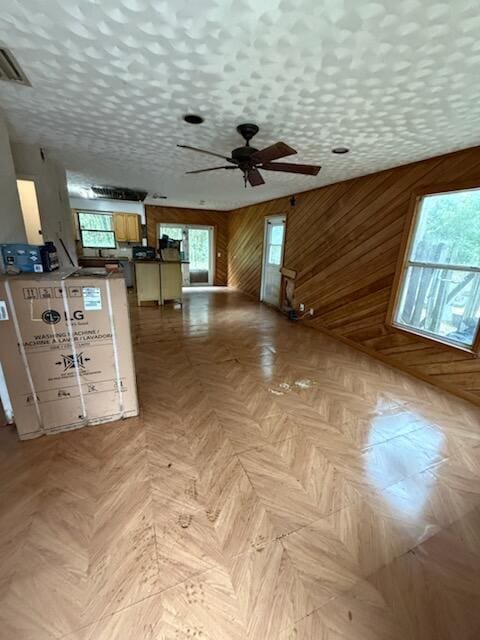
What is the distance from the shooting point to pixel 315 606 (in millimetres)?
1145

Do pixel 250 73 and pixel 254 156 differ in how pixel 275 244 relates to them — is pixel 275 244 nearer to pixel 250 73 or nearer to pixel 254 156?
pixel 254 156

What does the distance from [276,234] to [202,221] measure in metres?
3.20

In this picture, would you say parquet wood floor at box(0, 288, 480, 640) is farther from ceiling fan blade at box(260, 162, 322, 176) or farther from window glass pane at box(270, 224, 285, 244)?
window glass pane at box(270, 224, 285, 244)

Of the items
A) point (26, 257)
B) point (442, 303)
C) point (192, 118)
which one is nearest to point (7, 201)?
point (26, 257)

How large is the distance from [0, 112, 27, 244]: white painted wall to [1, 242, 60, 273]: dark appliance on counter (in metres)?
0.34

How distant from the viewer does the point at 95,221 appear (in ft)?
24.2

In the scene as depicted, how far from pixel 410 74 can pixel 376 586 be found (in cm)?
279

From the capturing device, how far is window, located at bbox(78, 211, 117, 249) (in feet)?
23.9

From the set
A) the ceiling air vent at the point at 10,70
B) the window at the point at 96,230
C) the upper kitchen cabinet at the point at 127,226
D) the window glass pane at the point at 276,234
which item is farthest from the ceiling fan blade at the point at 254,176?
the window at the point at 96,230

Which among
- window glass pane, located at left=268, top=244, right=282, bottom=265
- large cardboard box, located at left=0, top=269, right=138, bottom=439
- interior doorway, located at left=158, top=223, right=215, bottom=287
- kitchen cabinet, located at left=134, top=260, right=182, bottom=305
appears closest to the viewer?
large cardboard box, located at left=0, top=269, right=138, bottom=439

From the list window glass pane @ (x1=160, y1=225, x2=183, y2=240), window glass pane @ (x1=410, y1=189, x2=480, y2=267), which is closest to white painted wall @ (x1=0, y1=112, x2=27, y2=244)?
window glass pane @ (x1=410, y1=189, x2=480, y2=267)

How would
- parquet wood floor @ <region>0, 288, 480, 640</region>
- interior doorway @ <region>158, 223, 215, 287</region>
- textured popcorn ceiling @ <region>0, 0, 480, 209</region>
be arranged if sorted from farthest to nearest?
interior doorway @ <region>158, 223, 215, 287</region>, textured popcorn ceiling @ <region>0, 0, 480, 209</region>, parquet wood floor @ <region>0, 288, 480, 640</region>

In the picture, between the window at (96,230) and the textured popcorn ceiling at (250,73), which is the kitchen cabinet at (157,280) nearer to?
the window at (96,230)

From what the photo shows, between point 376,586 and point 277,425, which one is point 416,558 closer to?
point 376,586
